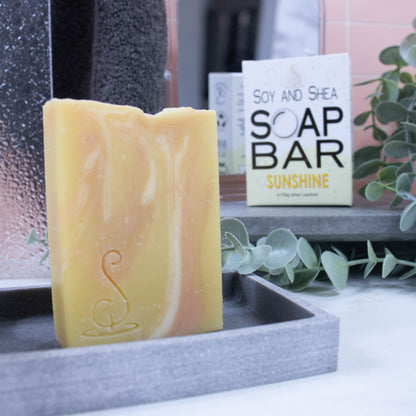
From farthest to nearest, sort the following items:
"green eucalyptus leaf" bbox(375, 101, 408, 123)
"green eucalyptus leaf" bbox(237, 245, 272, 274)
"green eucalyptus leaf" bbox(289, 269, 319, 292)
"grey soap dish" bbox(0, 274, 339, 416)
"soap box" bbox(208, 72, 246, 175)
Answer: "soap box" bbox(208, 72, 246, 175) → "green eucalyptus leaf" bbox(375, 101, 408, 123) → "green eucalyptus leaf" bbox(289, 269, 319, 292) → "green eucalyptus leaf" bbox(237, 245, 272, 274) → "grey soap dish" bbox(0, 274, 339, 416)

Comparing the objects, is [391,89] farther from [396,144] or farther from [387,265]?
[387,265]

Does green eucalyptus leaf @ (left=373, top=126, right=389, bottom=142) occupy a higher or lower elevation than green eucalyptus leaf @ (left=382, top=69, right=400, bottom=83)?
lower

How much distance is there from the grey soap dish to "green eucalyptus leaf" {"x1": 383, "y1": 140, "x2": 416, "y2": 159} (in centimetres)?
32

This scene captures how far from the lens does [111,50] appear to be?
1.88 feet

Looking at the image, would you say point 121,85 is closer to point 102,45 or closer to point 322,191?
point 102,45

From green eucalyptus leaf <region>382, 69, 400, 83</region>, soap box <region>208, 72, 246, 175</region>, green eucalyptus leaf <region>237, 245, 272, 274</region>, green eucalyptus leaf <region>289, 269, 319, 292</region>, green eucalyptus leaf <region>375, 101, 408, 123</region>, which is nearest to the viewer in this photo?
green eucalyptus leaf <region>237, 245, 272, 274</region>

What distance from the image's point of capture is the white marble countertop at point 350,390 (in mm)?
230

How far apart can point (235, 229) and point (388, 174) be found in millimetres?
265

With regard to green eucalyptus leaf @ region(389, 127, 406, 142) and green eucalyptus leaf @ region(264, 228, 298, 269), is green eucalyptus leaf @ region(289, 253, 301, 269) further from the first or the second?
green eucalyptus leaf @ region(389, 127, 406, 142)

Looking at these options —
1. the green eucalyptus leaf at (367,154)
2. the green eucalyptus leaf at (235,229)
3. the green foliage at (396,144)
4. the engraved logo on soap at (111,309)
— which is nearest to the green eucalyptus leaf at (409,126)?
the green foliage at (396,144)

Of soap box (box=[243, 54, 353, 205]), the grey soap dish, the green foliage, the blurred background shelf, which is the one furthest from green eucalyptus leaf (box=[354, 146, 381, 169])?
the grey soap dish

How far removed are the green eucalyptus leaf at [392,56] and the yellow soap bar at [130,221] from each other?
45 centimetres

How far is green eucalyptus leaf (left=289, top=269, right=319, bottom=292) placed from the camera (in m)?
0.45

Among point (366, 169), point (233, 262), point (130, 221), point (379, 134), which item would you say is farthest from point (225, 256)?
point (379, 134)
